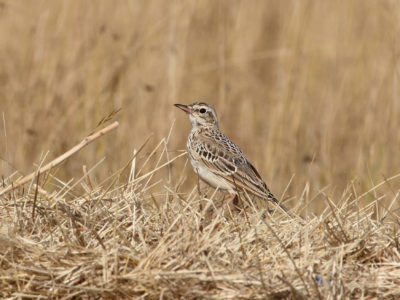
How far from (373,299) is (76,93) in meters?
5.64

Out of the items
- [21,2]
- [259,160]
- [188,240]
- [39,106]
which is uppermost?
[21,2]

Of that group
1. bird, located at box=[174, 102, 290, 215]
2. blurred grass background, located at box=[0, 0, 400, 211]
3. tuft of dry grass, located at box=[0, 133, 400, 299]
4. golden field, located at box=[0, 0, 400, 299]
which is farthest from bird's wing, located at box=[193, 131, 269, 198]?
tuft of dry grass, located at box=[0, 133, 400, 299]

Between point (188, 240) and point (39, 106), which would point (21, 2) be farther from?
point (188, 240)

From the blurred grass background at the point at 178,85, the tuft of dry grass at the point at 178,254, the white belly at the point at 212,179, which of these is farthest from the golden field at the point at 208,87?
the tuft of dry grass at the point at 178,254

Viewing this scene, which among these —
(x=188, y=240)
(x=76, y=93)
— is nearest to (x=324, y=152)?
(x=76, y=93)

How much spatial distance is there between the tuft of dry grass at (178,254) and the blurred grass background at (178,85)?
3.81 m

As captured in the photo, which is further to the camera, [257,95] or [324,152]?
[257,95]

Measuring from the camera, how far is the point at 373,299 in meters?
3.16

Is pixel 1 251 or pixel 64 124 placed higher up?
pixel 1 251

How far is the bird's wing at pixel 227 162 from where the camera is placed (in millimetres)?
5914

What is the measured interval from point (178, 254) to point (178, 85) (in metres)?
5.24

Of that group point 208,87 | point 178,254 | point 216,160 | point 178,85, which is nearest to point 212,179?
point 216,160

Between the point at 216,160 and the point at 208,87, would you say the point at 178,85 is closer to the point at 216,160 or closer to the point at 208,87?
the point at 208,87

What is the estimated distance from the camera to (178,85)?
840 centimetres
